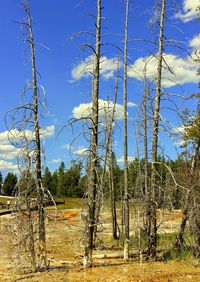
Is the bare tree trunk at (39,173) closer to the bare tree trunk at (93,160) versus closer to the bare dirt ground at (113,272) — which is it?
the bare dirt ground at (113,272)

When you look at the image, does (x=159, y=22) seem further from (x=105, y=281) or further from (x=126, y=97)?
(x=105, y=281)

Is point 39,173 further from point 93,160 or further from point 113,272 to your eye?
point 113,272

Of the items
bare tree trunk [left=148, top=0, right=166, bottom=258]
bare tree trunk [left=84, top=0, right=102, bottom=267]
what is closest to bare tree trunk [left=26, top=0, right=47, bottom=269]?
bare tree trunk [left=84, top=0, right=102, bottom=267]

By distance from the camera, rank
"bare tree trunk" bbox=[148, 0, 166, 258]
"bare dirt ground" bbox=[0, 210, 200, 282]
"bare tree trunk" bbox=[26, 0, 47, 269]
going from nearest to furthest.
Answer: "bare dirt ground" bbox=[0, 210, 200, 282] < "bare tree trunk" bbox=[26, 0, 47, 269] < "bare tree trunk" bbox=[148, 0, 166, 258]

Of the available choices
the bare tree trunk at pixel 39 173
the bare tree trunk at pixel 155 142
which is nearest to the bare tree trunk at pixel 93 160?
the bare tree trunk at pixel 39 173

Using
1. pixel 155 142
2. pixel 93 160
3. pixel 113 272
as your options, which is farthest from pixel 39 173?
pixel 155 142

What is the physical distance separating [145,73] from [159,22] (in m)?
3.01

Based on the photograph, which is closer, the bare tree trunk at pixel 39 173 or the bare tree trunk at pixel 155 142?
the bare tree trunk at pixel 39 173

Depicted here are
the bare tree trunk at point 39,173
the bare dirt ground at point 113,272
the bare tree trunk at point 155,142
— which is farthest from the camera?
the bare tree trunk at point 155,142

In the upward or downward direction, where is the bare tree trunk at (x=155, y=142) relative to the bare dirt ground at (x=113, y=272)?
upward

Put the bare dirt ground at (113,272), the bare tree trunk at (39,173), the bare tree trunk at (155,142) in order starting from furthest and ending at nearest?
the bare tree trunk at (155,142) → the bare tree trunk at (39,173) → the bare dirt ground at (113,272)

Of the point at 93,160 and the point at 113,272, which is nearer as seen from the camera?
the point at 113,272

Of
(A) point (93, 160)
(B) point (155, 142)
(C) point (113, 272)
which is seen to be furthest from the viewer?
(B) point (155, 142)

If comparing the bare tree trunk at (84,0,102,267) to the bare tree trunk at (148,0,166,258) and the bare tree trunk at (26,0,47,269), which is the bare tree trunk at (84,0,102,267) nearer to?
the bare tree trunk at (26,0,47,269)
